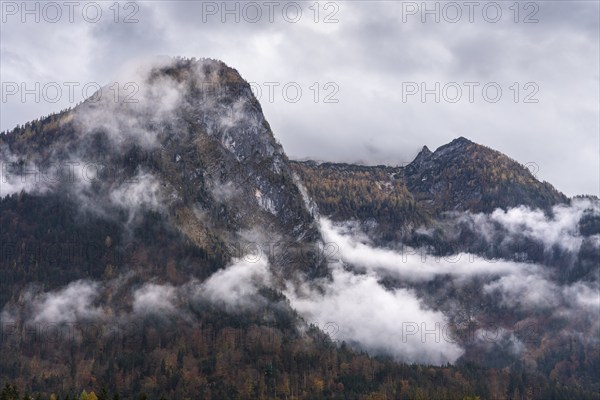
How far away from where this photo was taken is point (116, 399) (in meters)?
191

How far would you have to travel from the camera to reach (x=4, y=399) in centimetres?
17938

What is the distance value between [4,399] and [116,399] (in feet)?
85.8

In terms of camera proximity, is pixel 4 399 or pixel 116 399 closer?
pixel 4 399
